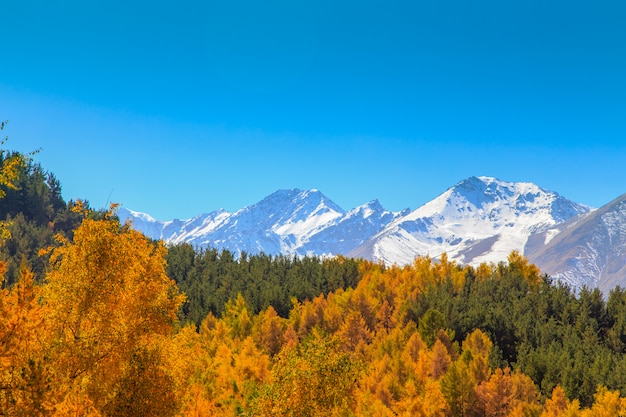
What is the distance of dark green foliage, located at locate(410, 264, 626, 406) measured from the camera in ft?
291

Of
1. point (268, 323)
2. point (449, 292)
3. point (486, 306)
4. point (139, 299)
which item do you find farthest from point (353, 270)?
point (139, 299)

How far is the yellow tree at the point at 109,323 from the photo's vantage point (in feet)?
68.9

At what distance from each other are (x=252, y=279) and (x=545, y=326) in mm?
81571

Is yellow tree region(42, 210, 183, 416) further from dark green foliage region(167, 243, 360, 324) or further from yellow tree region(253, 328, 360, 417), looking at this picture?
dark green foliage region(167, 243, 360, 324)

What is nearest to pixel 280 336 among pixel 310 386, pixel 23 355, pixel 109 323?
pixel 310 386

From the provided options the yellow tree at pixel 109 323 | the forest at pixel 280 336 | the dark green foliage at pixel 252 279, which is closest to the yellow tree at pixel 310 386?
the forest at pixel 280 336

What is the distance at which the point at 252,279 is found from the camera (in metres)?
161

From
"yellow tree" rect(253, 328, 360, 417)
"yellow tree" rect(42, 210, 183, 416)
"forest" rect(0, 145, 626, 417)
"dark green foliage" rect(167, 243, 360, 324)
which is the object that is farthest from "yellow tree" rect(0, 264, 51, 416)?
"dark green foliage" rect(167, 243, 360, 324)

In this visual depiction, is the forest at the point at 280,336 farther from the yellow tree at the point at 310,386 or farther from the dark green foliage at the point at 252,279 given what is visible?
the dark green foliage at the point at 252,279

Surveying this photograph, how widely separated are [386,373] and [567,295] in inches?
2748

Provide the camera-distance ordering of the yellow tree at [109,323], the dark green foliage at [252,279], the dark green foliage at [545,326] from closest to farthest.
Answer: the yellow tree at [109,323] < the dark green foliage at [545,326] < the dark green foliage at [252,279]

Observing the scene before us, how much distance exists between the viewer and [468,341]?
10944cm

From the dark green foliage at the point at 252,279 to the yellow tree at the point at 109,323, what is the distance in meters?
107

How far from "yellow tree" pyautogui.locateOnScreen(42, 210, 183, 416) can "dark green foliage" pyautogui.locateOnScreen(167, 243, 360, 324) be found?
10696 centimetres
